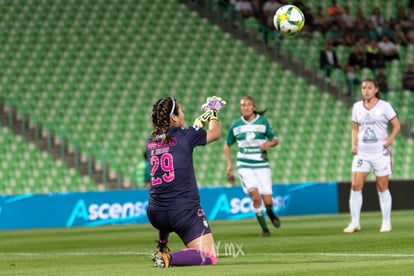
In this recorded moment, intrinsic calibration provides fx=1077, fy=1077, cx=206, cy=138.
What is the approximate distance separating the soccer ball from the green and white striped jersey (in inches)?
101

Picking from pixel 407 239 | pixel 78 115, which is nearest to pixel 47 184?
pixel 78 115

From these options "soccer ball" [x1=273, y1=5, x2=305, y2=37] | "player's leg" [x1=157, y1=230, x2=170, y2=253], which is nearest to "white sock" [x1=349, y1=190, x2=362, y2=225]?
"soccer ball" [x1=273, y1=5, x2=305, y2=37]

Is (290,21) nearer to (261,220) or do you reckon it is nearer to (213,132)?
(261,220)

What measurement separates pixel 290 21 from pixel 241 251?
3924 millimetres

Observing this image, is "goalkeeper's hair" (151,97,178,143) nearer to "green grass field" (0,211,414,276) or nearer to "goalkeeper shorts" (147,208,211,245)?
"goalkeeper shorts" (147,208,211,245)

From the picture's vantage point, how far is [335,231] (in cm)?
1795

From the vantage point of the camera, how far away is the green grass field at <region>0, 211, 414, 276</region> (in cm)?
1053

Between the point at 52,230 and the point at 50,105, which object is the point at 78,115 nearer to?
the point at 50,105

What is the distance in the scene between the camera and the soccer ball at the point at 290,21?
1590 centimetres

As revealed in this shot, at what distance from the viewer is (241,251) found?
13773 millimetres

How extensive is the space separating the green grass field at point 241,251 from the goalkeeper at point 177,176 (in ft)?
1.43

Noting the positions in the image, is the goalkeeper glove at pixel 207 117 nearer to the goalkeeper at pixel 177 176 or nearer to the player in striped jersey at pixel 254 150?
the goalkeeper at pixel 177 176

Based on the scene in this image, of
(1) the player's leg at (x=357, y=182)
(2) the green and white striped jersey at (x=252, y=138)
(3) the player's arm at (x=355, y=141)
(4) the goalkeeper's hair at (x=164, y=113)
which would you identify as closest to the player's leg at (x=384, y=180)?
(1) the player's leg at (x=357, y=182)

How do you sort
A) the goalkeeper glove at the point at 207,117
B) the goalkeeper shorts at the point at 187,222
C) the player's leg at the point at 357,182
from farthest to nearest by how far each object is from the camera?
1. the player's leg at the point at 357,182
2. the goalkeeper glove at the point at 207,117
3. the goalkeeper shorts at the point at 187,222
